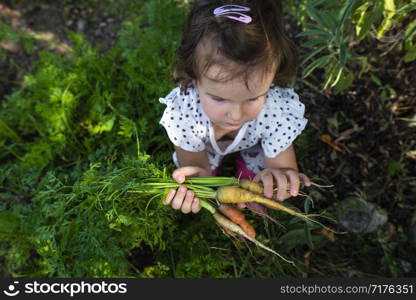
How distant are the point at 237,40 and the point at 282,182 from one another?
2.19ft

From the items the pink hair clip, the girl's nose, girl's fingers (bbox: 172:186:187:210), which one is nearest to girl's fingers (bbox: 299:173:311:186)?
the girl's nose

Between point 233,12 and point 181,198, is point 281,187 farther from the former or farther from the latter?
point 233,12

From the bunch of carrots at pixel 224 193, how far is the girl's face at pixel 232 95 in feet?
0.91

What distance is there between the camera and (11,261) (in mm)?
2184

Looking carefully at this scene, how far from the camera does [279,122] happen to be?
190 cm

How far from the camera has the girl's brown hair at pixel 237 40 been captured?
142 centimetres

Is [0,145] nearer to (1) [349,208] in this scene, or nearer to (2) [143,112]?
(2) [143,112]

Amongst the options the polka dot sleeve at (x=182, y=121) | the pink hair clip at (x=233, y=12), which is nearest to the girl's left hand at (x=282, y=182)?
the polka dot sleeve at (x=182, y=121)

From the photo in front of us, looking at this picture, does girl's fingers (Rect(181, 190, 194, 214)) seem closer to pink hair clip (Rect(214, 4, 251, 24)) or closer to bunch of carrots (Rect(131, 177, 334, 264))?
bunch of carrots (Rect(131, 177, 334, 264))

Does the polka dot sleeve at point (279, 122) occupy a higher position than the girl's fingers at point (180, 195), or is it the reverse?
the polka dot sleeve at point (279, 122)

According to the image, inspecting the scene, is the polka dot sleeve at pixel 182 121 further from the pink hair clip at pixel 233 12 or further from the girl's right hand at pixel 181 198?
the pink hair clip at pixel 233 12

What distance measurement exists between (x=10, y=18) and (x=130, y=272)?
2.41 m

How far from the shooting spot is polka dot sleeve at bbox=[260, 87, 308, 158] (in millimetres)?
1898

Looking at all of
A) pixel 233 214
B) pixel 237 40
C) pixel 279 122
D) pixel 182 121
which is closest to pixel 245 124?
pixel 279 122
